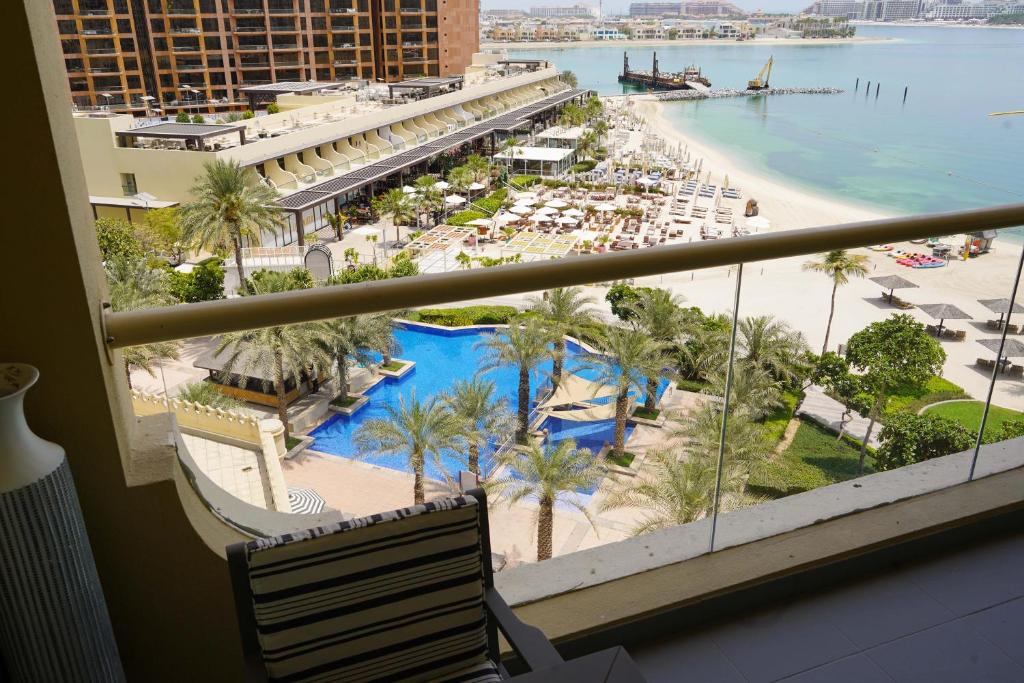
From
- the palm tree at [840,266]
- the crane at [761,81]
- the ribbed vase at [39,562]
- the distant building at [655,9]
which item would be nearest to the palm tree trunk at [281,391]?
the ribbed vase at [39,562]

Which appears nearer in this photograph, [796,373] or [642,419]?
[642,419]

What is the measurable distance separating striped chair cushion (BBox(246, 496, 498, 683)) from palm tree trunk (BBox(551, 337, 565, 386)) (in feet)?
5.13

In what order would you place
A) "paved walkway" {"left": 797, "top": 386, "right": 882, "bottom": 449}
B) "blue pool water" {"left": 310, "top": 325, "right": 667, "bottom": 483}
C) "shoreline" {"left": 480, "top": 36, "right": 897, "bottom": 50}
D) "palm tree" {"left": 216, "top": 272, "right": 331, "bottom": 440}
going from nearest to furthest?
"palm tree" {"left": 216, "top": 272, "right": 331, "bottom": 440}
"blue pool water" {"left": 310, "top": 325, "right": 667, "bottom": 483}
"paved walkway" {"left": 797, "top": 386, "right": 882, "bottom": 449}
"shoreline" {"left": 480, "top": 36, "right": 897, "bottom": 50}

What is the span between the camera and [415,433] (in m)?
2.37

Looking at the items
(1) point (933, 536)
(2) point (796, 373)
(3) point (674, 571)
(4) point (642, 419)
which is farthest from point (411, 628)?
(2) point (796, 373)

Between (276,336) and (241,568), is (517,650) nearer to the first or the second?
(241,568)

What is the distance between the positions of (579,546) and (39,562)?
1.16 m

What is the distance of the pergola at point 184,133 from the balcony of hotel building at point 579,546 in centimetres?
2592

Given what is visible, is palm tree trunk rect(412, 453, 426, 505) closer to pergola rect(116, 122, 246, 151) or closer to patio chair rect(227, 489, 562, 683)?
patio chair rect(227, 489, 562, 683)

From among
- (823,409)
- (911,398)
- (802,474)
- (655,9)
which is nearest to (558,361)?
(802,474)

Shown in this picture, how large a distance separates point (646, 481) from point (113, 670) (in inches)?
A: 206

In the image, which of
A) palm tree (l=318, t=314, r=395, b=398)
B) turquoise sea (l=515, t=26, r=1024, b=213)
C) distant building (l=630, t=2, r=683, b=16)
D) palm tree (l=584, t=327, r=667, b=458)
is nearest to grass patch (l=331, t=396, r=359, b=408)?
palm tree (l=318, t=314, r=395, b=398)

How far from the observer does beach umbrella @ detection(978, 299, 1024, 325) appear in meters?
1.96

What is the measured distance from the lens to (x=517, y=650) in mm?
949
